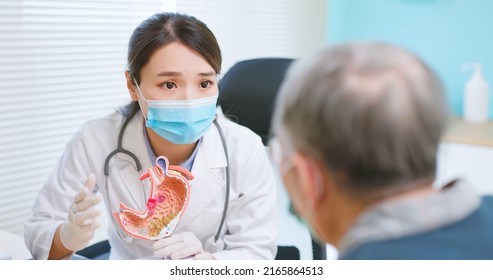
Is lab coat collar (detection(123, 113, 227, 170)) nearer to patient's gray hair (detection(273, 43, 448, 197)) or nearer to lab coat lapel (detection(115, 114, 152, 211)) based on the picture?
lab coat lapel (detection(115, 114, 152, 211))

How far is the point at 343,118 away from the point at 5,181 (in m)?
1.78

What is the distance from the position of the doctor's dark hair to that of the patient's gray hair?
679mm

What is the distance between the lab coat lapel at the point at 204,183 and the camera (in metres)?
1.36

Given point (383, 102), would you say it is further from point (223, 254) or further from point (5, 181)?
point (5, 181)

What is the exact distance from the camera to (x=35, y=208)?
1.36m

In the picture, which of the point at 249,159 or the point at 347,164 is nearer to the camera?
the point at 347,164

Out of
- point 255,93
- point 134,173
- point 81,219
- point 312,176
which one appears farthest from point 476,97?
point 312,176

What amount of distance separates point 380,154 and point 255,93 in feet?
3.16

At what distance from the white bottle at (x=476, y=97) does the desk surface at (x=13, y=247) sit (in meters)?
2.07

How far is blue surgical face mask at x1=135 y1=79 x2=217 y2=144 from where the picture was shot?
1309 mm

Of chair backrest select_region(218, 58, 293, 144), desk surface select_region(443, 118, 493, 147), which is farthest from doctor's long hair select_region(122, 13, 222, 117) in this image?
desk surface select_region(443, 118, 493, 147)

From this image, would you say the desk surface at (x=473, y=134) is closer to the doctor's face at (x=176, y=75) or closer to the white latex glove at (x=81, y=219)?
the doctor's face at (x=176, y=75)

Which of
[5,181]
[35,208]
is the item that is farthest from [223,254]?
[5,181]
